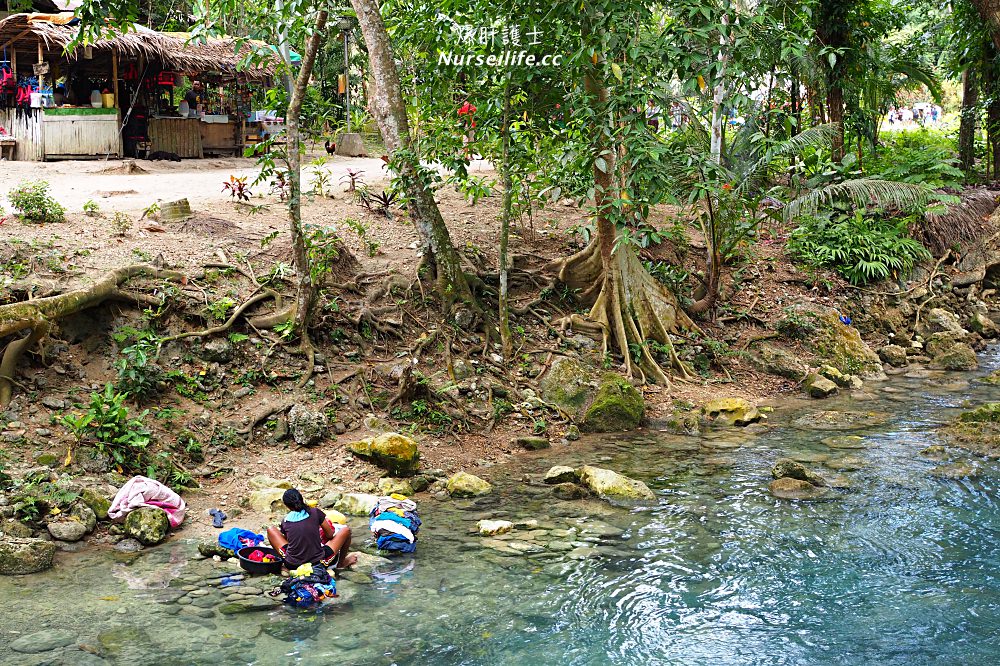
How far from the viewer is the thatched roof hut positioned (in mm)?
17734

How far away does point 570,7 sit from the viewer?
9625 millimetres

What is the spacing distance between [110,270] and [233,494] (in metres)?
3.06

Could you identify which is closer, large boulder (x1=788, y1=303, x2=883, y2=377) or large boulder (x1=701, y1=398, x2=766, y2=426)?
large boulder (x1=701, y1=398, x2=766, y2=426)

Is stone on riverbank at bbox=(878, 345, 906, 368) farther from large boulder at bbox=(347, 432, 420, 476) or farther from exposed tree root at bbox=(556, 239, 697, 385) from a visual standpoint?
large boulder at bbox=(347, 432, 420, 476)

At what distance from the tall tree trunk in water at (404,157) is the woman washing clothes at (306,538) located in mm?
4859

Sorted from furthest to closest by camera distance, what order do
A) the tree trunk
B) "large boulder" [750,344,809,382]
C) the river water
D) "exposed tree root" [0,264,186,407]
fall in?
the tree trunk < "large boulder" [750,344,809,382] < "exposed tree root" [0,264,186,407] < the river water

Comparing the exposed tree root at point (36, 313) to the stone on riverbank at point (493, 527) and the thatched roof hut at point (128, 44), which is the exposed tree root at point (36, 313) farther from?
the thatched roof hut at point (128, 44)

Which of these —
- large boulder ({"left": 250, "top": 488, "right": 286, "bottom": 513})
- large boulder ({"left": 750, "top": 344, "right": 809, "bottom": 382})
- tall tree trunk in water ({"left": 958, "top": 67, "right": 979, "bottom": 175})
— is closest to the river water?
large boulder ({"left": 250, "top": 488, "right": 286, "bottom": 513})

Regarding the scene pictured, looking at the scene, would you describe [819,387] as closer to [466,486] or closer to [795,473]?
[795,473]

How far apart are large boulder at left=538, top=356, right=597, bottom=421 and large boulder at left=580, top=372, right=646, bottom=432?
142mm

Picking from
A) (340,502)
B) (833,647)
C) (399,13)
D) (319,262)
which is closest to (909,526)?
(833,647)

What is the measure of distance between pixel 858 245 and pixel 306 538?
12081mm

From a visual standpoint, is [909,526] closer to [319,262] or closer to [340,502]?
[340,502]

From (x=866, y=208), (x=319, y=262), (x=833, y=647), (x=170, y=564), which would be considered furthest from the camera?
(x=866, y=208)
